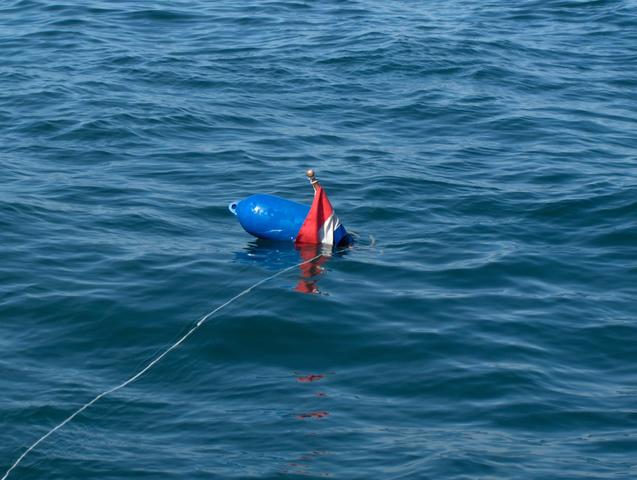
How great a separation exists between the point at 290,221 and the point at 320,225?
349 millimetres

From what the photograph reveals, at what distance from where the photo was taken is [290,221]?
1252 centimetres

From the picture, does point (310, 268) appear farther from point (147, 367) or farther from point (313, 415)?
point (313, 415)

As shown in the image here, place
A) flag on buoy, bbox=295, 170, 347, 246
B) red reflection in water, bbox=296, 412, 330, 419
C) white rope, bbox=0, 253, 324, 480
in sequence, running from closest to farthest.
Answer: white rope, bbox=0, 253, 324, 480, red reflection in water, bbox=296, 412, 330, 419, flag on buoy, bbox=295, 170, 347, 246

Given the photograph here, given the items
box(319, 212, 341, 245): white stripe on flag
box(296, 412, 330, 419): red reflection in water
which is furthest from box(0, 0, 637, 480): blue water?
box(319, 212, 341, 245): white stripe on flag

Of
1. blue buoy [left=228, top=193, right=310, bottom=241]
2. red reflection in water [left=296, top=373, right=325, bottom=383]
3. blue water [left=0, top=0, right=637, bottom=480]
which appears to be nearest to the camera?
blue water [left=0, top=0, right=637, bottom=480]

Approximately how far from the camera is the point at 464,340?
34.5 feet

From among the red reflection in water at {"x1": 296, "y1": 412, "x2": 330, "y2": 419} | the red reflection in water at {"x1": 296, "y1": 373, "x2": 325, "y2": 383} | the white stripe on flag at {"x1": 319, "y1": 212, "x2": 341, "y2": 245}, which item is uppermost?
the white stripe on flag at {"x1": 319, "y1": 212, "x2": 341, "y2": 245}

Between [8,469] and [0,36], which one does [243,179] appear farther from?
[0,36]

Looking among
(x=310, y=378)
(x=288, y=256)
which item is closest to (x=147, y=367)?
(x=310, y=378)

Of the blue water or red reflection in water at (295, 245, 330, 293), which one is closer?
the blue water

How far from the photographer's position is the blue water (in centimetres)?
884

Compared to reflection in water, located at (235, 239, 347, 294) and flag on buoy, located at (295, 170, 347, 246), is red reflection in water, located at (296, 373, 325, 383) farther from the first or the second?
flag on buoy, located at (295, 170, 347, 246)

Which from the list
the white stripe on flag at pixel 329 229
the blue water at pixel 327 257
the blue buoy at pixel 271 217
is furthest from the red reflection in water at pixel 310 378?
the blue buoy at pixel 271 217

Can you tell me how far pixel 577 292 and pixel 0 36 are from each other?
47.7 feet
